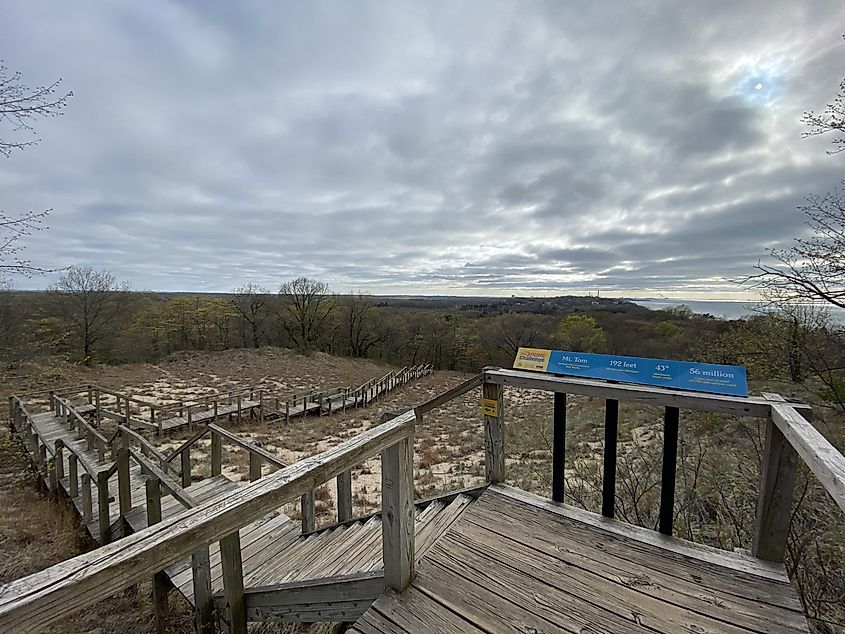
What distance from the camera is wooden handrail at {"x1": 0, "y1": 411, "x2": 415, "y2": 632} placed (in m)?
0.80

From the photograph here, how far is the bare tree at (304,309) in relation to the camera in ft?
116

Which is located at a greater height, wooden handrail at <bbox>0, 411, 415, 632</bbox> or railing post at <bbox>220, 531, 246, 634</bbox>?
wooden handrail at <bbox>0, 411, 415, 632</bbox>

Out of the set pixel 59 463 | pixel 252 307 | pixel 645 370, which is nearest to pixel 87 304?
pixel 252 307

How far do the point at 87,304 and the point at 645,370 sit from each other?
29302 mm

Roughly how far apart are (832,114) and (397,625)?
24.0 ft

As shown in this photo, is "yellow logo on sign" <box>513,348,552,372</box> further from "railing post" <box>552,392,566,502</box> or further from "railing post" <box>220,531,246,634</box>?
"railing post" <box>220,531,246,634</box>

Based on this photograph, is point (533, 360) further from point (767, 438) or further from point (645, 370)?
point (767, 438)

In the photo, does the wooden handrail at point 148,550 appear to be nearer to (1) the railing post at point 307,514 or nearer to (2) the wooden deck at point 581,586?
(2) the wooden deck at point 581,586

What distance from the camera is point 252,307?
34.4 m

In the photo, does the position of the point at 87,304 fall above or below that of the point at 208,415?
above

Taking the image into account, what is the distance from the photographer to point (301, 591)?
229cm

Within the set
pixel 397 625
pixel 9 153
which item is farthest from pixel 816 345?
pixel 9 153

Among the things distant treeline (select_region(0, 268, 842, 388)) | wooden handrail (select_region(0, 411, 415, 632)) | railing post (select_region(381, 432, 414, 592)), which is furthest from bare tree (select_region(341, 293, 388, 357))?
wooden handrail (select_region(0, 411, 415, 632))

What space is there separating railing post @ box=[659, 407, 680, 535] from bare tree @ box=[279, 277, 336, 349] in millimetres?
34776
